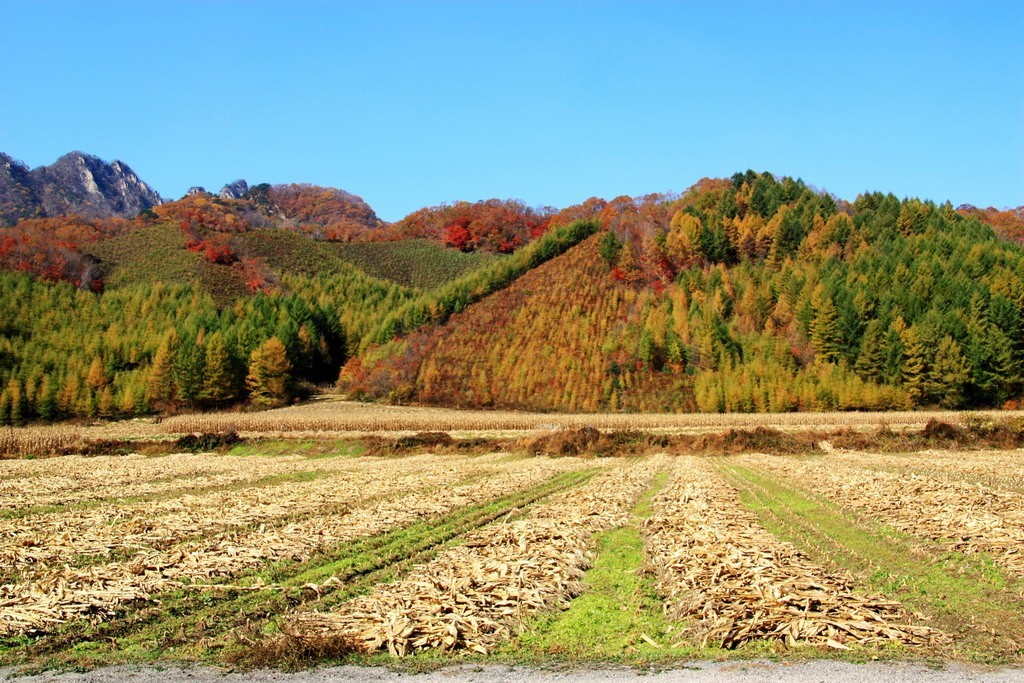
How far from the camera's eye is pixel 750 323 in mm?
84500

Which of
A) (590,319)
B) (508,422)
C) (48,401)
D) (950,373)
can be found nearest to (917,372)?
(950,373)

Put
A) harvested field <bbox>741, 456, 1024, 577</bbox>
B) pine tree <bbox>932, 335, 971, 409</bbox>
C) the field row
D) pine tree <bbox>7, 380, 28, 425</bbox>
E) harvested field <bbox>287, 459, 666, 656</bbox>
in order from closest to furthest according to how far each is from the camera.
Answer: harvested field <bbox>287, 459, 666, 656</bbox> → the field row → harvested field <bbox>741, 456, 1024, 577</bbox> → pine tree <bbox>932, 335, 971, 409</bbox> → pine tree <bbox>7, 380, 28, 425</bbox>

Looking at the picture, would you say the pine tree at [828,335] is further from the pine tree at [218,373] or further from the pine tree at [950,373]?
the pine tree at [218,373]

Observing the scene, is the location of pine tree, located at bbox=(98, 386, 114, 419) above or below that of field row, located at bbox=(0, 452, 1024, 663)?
below

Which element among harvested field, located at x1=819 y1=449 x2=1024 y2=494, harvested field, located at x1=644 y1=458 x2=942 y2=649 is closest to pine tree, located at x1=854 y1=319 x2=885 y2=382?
harvested field, located at x1=819 y1=449 x2=1024 y2=494

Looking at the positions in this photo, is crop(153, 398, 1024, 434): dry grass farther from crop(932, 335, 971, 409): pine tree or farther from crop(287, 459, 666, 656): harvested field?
crop(287, 459, 666, 656): harvested field

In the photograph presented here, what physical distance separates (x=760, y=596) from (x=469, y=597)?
12.5ft

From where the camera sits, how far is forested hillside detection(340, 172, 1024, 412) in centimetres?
7106

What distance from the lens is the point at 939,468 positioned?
2859 centimetres

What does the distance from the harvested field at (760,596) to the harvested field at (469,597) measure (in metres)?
1.63

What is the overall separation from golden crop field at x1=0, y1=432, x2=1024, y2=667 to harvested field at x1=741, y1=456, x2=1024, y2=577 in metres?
0.08

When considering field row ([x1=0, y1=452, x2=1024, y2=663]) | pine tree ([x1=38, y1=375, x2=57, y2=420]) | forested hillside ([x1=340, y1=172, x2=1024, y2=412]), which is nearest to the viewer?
field row ([x1=0, y1=452, x2=1024, y2=663])

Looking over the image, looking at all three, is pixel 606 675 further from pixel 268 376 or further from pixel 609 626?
pixel 268 376

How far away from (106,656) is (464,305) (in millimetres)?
91453
